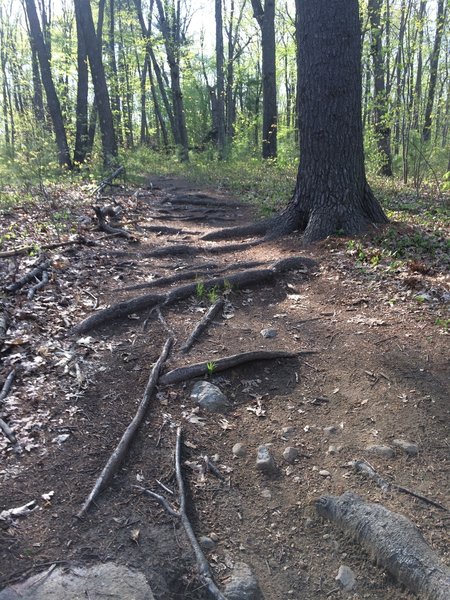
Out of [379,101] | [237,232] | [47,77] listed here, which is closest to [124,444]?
[237,232]

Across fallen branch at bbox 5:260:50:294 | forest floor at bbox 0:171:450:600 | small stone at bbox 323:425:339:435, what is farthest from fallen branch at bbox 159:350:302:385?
fallen branch at bbox 5:260:50:294

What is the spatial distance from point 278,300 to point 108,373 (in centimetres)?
240

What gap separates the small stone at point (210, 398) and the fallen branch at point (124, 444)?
0.38m

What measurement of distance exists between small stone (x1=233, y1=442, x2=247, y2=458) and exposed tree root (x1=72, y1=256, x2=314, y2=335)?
221 cm

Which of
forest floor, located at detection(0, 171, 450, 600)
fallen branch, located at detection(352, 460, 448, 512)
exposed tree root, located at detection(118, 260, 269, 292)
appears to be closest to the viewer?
forest floor, located at detection(0, 171, 450, 600)

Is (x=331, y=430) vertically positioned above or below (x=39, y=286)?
below

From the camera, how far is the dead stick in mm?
3848

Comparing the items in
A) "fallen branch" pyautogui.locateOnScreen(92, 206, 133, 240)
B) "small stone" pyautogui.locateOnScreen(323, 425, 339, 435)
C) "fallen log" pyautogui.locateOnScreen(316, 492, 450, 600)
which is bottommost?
"fallen log" pyautogui.locateOnScreen(316, 492, 450, 600)

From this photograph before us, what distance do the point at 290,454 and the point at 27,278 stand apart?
4042 mm

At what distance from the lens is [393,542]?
8.87 feet

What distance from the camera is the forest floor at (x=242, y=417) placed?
2795mm

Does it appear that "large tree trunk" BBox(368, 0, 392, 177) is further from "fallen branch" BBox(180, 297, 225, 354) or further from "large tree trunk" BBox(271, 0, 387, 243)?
"fallen branch" BBox(180, 297, 225, 354)

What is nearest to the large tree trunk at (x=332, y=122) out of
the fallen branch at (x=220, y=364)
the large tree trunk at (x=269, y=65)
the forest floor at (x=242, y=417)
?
the forest floor at (x=242, y=417)

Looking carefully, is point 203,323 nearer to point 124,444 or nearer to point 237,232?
point 124,444
